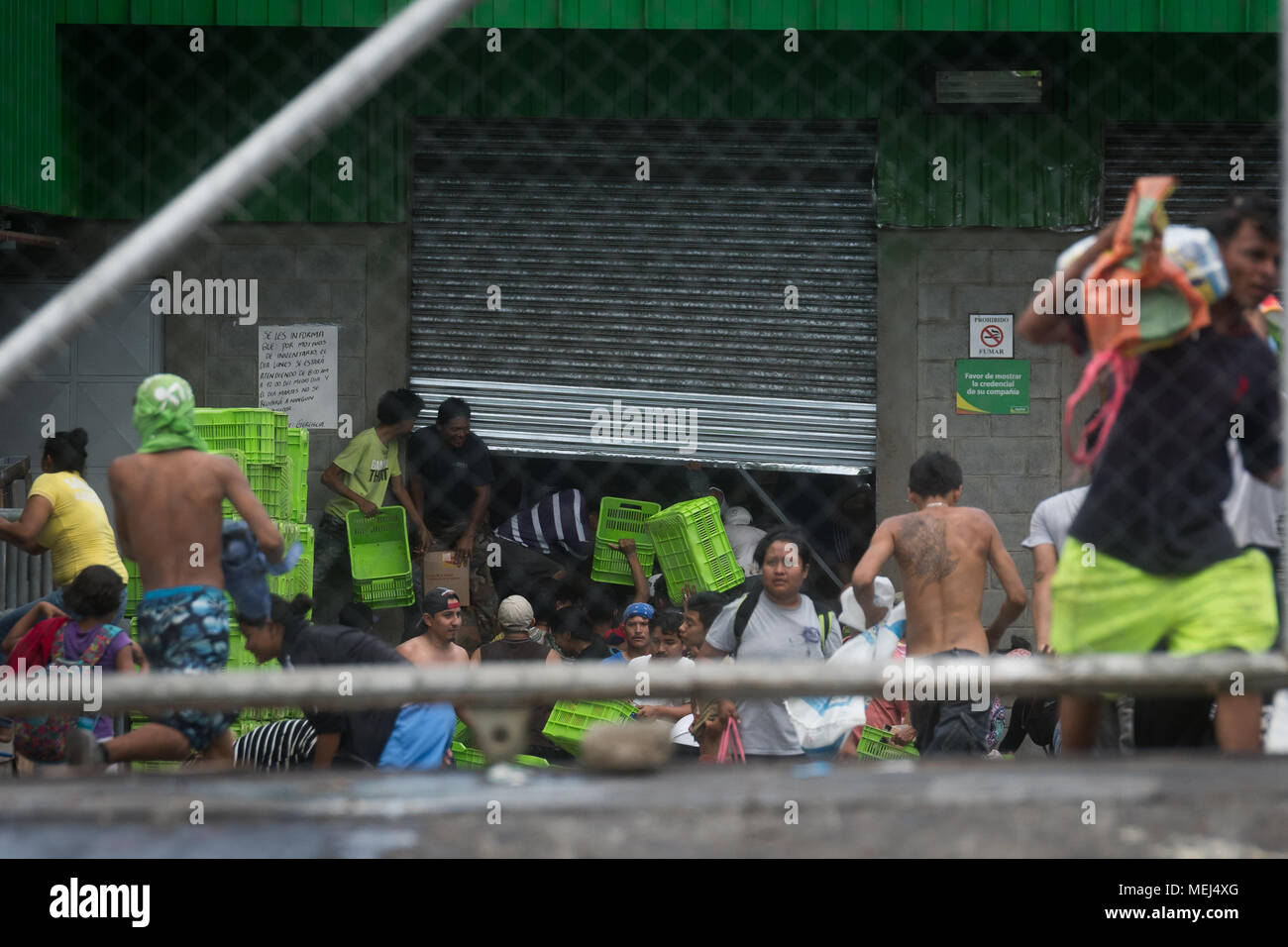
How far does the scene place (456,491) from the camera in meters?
9.17

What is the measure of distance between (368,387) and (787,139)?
3203mm

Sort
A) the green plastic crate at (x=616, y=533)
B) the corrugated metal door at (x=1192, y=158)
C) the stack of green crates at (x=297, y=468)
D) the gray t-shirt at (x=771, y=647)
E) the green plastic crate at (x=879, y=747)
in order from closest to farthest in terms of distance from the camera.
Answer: the gray t-shirt at (x=771, y=647), the green plastic crate at (x=879, y=747), the stack of green crates at (x=297, y=468), the green plastic crate at (x=616, y=533), the corrugated metal door at (x=1192, y=158)

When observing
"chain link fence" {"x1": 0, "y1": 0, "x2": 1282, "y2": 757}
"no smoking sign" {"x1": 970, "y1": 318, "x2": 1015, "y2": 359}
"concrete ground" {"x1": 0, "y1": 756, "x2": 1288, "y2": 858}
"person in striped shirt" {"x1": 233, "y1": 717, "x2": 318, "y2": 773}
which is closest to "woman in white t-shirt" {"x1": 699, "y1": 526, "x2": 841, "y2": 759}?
"person in striped shirt" {"x1": 233, "y1": 717, "x2": 318, "y2": 773}

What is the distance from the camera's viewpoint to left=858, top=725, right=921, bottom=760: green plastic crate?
652 cm

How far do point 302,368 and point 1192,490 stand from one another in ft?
22.8

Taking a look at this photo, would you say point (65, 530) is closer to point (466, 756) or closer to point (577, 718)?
point (466, 756)

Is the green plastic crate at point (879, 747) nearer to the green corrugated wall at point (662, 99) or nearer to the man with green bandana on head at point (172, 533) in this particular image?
A: the man with green bandana on head at point (172, 533)

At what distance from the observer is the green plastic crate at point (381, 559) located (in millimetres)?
9047

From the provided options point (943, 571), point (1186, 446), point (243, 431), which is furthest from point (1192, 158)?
point (1186, 446)

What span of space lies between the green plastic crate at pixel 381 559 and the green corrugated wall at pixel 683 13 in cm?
→ 301

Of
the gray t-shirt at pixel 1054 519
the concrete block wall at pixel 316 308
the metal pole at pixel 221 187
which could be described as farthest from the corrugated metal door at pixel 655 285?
the metal pole at pixel 221 187
